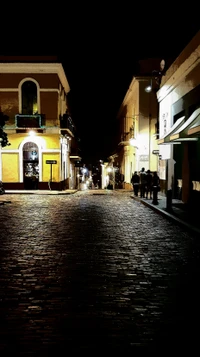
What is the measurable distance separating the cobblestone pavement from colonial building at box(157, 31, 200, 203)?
16.6 ft

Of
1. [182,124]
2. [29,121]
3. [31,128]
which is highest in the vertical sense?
[29,121]

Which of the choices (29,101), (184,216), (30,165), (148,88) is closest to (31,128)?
(29,101)

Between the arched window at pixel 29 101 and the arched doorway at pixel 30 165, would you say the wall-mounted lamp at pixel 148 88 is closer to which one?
the arched window at pixel 29 101

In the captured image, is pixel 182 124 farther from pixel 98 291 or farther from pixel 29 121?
pixel 29 121

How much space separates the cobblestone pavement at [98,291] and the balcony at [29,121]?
1795 cm

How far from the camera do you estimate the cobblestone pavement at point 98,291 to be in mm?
3891

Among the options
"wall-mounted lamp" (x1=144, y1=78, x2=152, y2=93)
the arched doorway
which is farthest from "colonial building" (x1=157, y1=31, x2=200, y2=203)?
the arched doorway

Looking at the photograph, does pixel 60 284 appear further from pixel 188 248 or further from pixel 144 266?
pixel 188 248

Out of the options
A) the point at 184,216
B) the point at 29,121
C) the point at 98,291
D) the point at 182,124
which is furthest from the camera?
the point at 29,121

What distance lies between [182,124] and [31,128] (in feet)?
47.0

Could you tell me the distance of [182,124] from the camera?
16.1 m

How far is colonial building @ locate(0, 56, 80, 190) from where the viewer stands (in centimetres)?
2772

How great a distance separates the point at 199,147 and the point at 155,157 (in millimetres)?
13811

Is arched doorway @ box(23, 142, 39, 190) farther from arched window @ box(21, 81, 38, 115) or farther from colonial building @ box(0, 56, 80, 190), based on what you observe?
arched window @ box(21, 81, 38, 115)
